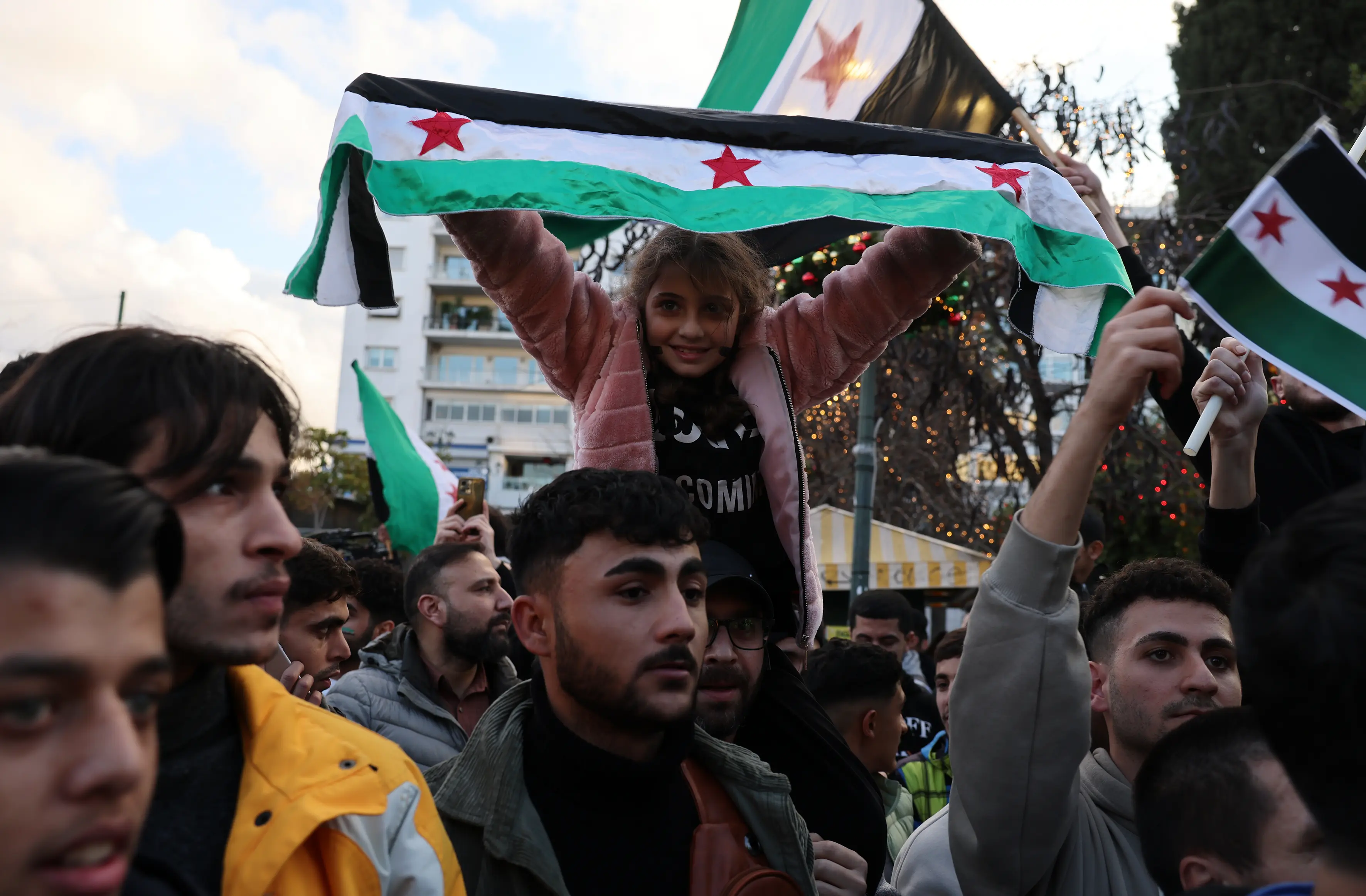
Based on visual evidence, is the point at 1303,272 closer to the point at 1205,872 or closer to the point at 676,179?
the point at 1205,872

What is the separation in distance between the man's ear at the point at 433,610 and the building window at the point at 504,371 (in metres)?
68.0

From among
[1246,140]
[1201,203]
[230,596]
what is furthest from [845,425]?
[230,596]

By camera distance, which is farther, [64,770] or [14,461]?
[14,461]

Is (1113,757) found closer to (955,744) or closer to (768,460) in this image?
(955,744)

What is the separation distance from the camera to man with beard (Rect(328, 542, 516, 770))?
493cm

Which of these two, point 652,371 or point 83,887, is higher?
point 652,371

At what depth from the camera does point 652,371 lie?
11.1ft

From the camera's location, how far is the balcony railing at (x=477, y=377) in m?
72.6

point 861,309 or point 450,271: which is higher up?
point 450,271

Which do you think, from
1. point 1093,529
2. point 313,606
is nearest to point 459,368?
point 1093,529

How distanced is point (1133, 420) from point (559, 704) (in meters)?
12.7

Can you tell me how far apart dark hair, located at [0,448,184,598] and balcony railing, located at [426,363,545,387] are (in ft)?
234

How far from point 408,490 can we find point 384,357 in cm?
6685

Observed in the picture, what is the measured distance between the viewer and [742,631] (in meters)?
3.09
